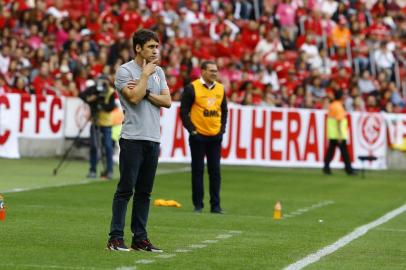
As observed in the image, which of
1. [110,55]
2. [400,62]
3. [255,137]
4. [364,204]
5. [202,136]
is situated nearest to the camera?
[202,136]

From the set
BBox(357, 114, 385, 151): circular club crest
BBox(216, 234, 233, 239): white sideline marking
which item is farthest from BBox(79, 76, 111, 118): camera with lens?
BBox(216, 234, 233, 239): white sideline marking

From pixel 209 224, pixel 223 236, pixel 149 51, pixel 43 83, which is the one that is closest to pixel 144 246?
pixel 149 51

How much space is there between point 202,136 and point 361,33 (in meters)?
23.0

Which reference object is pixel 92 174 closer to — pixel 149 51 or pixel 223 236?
pixel 223 236

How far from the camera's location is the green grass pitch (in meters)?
11.2

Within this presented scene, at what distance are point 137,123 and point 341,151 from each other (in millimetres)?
19089

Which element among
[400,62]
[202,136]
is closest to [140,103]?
[202,136]

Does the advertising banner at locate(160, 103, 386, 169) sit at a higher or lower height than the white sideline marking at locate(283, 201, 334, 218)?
higher

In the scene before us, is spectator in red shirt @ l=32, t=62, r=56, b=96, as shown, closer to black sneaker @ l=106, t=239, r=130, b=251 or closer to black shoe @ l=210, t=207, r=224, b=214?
black shoe @ l=210, t=207, r=224, b=214

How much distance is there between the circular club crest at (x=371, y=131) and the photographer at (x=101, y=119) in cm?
836

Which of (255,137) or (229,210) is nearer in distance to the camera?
(229,210)

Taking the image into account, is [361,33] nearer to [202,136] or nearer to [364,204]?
[364,204]

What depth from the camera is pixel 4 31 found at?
33062mm

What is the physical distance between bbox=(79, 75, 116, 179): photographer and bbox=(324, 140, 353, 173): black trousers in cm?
659
